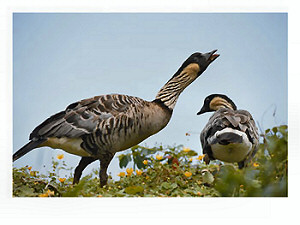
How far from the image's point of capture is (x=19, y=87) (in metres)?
1.97

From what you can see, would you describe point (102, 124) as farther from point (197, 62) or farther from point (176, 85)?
point (197, 62)

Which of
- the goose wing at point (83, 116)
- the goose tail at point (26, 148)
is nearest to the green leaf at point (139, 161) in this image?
the goose wing at point (83, 116)

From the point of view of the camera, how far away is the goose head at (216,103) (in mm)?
Answer: 2114

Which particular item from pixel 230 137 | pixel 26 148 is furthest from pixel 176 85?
pixel 26 148

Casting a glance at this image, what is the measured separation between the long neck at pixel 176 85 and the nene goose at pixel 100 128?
0.20ft

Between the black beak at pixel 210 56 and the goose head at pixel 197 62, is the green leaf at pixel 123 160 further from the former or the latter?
the black beak at pixel 210 56

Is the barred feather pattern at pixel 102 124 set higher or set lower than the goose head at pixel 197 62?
lower

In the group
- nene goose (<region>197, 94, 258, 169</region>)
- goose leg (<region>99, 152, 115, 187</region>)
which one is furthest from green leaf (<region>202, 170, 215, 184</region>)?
goose leg (<region>99, 152, 115, 187</region>)

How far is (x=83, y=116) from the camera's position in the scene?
194 cm
